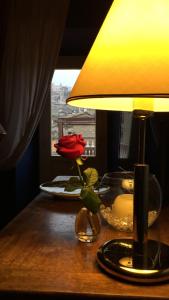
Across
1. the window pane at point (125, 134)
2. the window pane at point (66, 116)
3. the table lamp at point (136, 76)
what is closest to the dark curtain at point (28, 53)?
the window pane at point (125, 134)

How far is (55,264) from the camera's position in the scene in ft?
2.30

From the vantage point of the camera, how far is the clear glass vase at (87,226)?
855 millimetres

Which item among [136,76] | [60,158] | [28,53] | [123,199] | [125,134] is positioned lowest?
[60,158]

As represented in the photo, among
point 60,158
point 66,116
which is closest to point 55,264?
point 60,158

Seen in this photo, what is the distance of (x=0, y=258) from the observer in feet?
2.39

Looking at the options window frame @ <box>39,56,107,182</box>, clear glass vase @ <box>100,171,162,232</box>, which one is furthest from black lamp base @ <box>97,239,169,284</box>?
window frame @ <box>39,56,107,182</box>

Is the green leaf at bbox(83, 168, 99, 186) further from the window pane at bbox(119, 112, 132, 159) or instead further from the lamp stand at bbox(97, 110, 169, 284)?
the window pane at bbox(119, 112, 132, 159)

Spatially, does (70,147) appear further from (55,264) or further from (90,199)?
(55,264)

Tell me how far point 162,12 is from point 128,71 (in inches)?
5.6

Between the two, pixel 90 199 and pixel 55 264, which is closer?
pixel 55 264

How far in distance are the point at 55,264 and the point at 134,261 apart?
0.17 m

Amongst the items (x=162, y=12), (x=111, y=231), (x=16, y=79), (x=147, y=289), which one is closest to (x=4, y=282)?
(x=147, y=289)

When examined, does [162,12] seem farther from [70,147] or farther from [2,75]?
[2,75]

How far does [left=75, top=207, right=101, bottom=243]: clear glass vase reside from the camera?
855 mm
